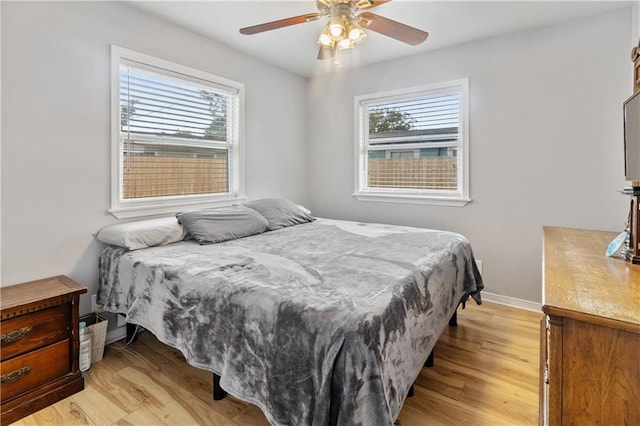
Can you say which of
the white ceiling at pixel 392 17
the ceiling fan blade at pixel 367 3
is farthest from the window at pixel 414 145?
the ceiling fan blade at pixel 367 3

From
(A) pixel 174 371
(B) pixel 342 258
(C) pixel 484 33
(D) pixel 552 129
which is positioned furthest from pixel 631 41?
(A) pixel 174 371

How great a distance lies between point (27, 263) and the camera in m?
2.02

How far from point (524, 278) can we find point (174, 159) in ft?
11.2

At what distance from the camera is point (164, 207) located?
2.80 meters

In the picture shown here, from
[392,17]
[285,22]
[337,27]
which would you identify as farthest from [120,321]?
[392,17]

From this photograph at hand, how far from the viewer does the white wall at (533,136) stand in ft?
8.56

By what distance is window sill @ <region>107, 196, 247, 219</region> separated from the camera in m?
2.49

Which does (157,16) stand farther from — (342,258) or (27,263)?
(342,258)

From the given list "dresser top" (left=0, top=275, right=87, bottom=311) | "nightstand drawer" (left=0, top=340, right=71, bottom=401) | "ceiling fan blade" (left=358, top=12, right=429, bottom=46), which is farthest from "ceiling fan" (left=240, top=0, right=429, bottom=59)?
"nightstand drawer" (left=0, top=340, right=71, bottom=401)

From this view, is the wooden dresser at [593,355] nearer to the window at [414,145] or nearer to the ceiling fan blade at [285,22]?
the ceiling fan blade at [285,22]

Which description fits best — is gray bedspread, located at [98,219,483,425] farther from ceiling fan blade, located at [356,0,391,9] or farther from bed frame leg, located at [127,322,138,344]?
ceiling fan blade, located at [356,0,391,9]

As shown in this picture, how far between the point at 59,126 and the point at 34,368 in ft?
4.86

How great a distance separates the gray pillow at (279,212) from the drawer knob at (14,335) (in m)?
1.73

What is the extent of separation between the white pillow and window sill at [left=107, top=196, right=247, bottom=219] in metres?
0.10
